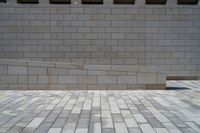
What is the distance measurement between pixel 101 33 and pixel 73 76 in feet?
14.9

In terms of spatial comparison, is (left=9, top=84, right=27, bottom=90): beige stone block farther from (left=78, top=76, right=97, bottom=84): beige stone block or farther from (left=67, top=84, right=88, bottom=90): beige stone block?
(left=78, top=76, right=97, bottom=84): beige stone block

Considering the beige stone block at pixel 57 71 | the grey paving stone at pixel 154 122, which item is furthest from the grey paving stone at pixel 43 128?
the beige stone block at pixel 57 71

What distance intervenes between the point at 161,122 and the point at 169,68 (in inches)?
358

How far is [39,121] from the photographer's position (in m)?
5.93

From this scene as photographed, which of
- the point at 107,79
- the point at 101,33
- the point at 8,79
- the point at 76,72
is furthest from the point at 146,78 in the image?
the point at 8,79

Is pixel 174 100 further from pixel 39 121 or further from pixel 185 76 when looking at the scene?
pixel 185 76

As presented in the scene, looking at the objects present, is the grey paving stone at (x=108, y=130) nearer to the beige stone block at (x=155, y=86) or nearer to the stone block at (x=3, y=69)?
the beige stone block at (x=155, y=86)

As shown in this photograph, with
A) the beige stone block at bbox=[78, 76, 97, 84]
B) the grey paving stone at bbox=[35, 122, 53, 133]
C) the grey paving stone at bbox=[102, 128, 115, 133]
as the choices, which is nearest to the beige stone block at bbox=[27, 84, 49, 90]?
the beige stone block at bbox=[78, 76, 97, 84]

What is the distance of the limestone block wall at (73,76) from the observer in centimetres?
1041

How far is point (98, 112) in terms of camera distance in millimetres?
6852

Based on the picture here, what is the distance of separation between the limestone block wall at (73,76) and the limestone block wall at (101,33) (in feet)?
11.8

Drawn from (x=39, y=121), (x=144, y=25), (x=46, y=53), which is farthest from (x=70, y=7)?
(x=39, y=121)

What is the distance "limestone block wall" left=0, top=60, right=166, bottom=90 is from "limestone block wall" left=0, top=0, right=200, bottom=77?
3601mm

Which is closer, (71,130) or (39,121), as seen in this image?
(71,130)
